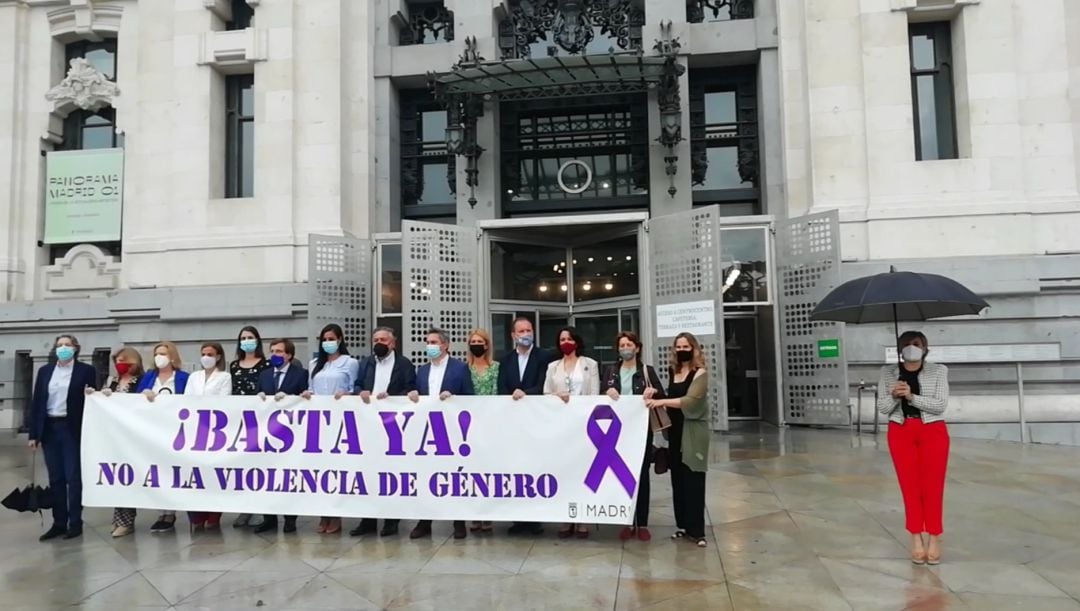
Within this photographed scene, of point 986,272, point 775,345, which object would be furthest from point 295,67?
point 986,272

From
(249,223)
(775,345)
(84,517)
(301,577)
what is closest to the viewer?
(301,577)

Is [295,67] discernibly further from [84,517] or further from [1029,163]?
[1029,163]

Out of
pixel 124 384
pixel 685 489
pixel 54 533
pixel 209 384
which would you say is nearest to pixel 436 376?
pixel 209 384

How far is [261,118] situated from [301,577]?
12371 millimetres

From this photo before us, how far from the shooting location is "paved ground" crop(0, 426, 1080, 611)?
16.8 ft

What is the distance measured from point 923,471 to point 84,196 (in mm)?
18682

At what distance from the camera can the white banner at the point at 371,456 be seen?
21.1 feet

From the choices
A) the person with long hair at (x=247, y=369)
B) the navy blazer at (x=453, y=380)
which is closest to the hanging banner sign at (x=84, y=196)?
the person with long hair at (x=247, y=369)

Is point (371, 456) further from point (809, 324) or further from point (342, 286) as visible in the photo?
point (809, 324)

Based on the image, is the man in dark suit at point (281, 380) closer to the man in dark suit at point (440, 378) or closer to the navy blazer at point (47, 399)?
the man in dark suit at point (440, 378)

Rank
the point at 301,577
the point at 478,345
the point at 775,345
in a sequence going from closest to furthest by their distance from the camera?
the point at 301,577
the point at 478,345
the point at 775,345

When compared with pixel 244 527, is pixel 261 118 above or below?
above

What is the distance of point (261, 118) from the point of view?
15.5m

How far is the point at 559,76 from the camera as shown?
14.5 m
